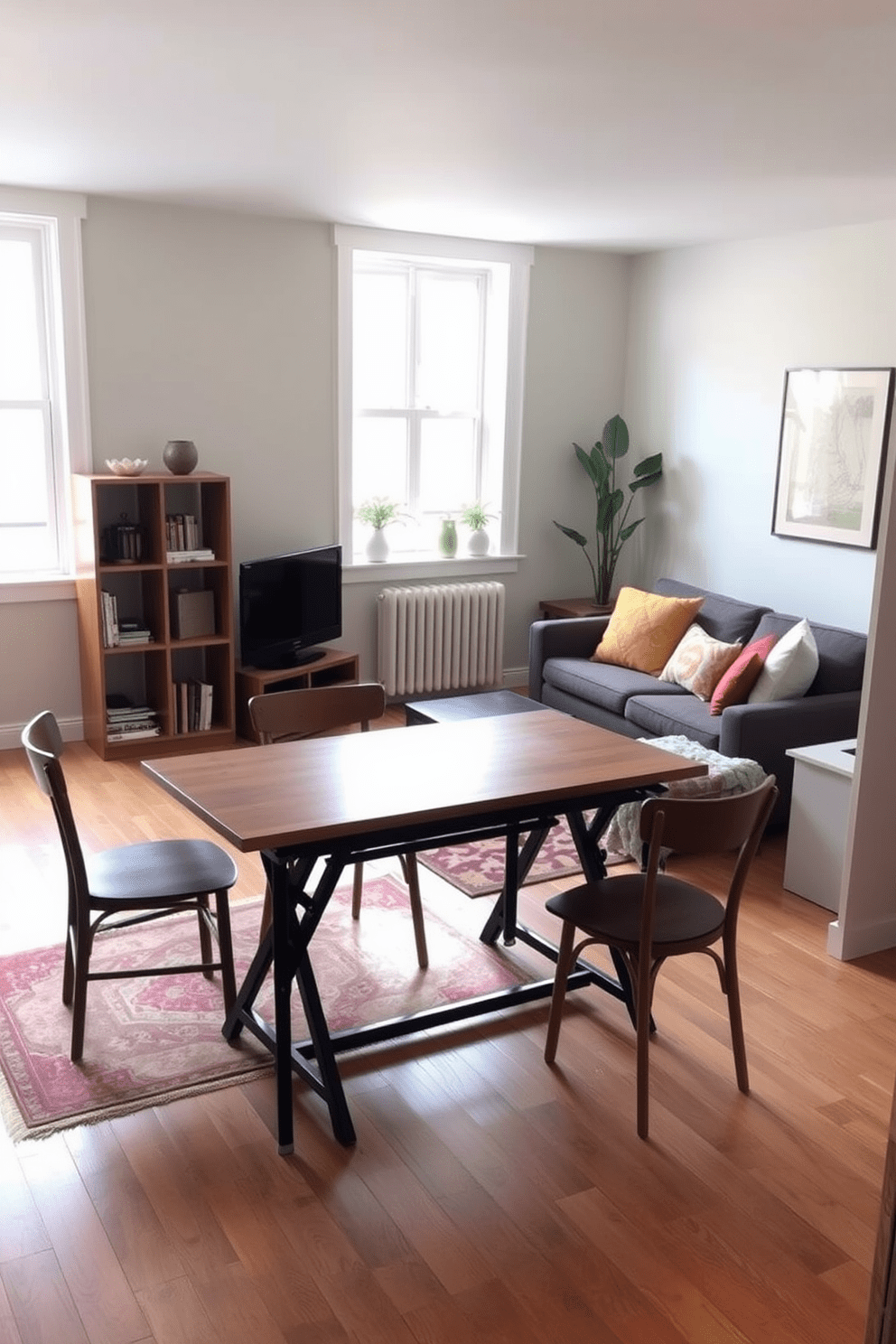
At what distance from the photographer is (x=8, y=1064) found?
2951 mm

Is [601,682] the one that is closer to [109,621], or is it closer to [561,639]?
[561,639]

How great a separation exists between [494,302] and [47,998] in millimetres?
4740

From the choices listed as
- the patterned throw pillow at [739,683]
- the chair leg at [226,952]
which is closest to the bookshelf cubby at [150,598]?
the patterned throw pillow at [739,683]

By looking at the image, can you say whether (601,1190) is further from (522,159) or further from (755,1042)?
(522,159)

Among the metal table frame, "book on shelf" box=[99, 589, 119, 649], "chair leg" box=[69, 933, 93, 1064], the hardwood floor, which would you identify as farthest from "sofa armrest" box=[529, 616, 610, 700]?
"chair leg" box=[69, 933, 93, 1064]

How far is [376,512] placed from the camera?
636 cm

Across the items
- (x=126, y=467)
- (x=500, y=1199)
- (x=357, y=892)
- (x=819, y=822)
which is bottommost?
(x=500, y=1199)

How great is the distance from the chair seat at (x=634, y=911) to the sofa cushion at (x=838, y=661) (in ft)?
7.23

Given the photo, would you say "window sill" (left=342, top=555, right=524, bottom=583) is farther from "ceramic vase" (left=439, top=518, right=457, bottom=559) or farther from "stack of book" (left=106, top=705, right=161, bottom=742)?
"stack of book" (left=106, top=705, right=161, bottom=742)

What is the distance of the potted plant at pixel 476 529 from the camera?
6.71 meters

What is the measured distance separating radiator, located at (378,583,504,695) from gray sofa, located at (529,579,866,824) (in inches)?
23.6

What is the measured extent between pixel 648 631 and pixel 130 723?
2553 mm

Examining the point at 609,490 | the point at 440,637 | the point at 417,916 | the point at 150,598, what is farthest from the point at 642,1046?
the point at 609,490

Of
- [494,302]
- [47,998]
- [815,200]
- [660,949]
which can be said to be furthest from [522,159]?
[47,998]
